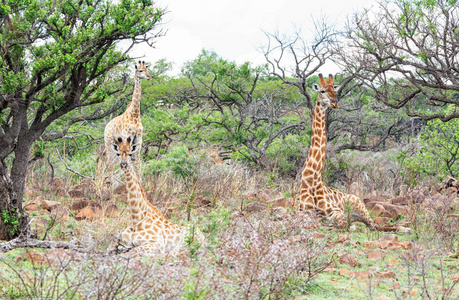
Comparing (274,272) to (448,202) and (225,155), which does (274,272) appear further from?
(225,155)

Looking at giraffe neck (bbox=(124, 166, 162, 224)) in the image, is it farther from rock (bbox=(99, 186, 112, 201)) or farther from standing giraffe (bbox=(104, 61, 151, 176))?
standing giraffe (bbox=(104, 61, 151, 176))

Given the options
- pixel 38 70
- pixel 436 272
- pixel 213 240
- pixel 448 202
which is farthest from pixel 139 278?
pixel 448 202

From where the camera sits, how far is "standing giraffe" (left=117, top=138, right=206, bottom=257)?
17.9 feet

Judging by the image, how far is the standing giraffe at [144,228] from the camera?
17.9 feet

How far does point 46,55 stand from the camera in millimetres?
6633

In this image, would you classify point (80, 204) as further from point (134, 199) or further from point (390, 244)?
point (390, 244)

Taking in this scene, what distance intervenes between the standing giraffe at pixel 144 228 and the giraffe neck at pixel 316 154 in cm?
275

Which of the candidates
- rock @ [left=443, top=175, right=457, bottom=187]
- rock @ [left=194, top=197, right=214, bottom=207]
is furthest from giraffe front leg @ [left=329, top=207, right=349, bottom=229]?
rock @ [left=443, top=175, right=457, bottom=187]

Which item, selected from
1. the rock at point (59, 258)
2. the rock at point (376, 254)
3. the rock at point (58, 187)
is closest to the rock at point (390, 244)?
the rock at point (376, 254)

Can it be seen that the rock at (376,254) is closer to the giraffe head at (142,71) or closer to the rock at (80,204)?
the rock at (80,204)

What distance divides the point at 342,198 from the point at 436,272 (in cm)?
310

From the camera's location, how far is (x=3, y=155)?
21.5 feet

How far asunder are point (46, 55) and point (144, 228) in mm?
2624

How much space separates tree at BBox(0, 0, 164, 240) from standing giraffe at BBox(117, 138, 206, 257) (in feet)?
4.55
